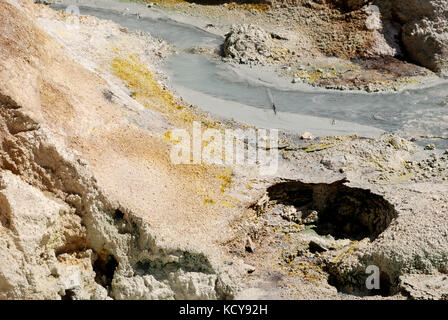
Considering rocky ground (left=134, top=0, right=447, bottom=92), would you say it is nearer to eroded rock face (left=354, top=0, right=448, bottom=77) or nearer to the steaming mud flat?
eroded rock face (left=354, top=0, right=448, bottom=77)

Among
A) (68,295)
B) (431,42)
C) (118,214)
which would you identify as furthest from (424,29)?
(68,295)

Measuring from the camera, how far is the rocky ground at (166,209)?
9766 mm

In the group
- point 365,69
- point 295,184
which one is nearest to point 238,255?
point 295,184

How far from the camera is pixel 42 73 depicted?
11203 millimetres

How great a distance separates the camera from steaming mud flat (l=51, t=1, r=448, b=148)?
14273 mm

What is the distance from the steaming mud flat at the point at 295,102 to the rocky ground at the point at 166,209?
1515mm

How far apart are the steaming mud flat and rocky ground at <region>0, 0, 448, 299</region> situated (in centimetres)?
151

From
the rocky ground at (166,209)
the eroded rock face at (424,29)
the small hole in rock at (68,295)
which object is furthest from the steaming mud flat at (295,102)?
the small hole in rock at (68,295)

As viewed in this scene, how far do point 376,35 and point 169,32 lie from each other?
593 centimetres

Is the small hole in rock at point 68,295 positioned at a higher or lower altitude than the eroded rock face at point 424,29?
lower

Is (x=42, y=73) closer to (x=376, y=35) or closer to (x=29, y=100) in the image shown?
(x=29, y=100)

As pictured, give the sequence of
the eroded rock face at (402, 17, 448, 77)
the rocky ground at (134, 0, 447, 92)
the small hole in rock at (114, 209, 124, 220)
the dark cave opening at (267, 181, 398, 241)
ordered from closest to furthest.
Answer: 1. the small hole in rock at (114, 209, 124, 220)
2. the dark cave opening at (267, 181, 398, 241)
3. the rocky ground at (134, 0, 447, 92)
4. the eroded rock face at (402, 17, 448, 77)

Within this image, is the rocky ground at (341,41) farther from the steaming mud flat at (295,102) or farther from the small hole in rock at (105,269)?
the small hole in rock at (105,269)

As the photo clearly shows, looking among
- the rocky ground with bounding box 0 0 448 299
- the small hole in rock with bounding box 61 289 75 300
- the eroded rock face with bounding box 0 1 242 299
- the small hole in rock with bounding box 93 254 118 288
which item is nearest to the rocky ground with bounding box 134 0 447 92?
the rocky ground with bounding box 0 0 448 299
